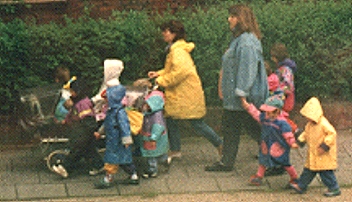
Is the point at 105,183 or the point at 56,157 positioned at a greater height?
the point at 56,157

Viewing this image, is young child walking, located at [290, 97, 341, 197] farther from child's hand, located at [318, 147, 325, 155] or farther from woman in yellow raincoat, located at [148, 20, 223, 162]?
woman in yellow raincoat, located at [148, 20, 223, 162]

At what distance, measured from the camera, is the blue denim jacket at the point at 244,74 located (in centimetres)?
1055

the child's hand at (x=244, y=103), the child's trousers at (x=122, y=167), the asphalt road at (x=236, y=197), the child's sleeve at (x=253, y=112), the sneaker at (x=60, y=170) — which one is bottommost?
the asphalt road at (x=236, y=197)

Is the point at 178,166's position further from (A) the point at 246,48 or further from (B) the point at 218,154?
(A) the point at 246,48

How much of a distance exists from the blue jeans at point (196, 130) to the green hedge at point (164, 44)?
95 centimetres

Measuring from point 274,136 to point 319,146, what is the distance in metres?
0.53

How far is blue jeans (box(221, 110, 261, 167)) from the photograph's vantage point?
10.9 metres

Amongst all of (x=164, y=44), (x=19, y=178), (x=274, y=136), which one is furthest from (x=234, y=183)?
(x=164, y=44)

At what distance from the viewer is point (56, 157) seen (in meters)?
10.9

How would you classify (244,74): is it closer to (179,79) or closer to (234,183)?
(179,79)

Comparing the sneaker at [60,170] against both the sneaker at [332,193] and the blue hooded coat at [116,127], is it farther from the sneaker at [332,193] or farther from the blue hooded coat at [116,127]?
the sneaker at [332,193]

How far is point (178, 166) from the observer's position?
11305 mm

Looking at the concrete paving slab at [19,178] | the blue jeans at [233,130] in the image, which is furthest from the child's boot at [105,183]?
the blue jeans at [233,130]

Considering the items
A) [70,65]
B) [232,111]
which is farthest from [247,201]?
[70,65]
